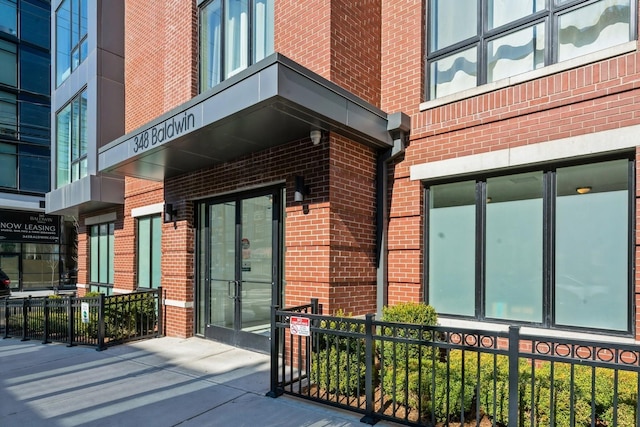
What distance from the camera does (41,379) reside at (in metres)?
5.60

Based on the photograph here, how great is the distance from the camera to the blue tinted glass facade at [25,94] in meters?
23.7

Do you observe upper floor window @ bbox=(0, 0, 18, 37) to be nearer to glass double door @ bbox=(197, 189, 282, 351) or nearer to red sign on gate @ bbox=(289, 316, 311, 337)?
glass double door @ bbox=(197, 189, 282, 351)

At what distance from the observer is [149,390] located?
5.01 meters

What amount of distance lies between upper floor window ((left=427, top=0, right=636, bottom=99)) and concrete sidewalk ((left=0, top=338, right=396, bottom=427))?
15.1 feet

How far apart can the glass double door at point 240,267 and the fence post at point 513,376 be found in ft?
12.0

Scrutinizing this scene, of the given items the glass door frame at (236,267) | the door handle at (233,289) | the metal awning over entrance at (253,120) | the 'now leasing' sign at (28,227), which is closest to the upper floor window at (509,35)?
the metal awning over entrance at (253,120)

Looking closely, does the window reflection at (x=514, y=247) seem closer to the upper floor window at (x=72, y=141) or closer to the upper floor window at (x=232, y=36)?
the upper floor window at (x=232, y=36)

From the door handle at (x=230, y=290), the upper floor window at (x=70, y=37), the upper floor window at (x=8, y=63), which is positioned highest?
the upper floor window at (x=8, y=63)

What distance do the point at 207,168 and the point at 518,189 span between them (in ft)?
17.1

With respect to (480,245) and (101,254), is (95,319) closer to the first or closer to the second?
(101,254)

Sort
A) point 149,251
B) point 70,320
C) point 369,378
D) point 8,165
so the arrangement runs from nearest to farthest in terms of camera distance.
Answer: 1. point 369,378
2. point 70,320
3. point 149,251
4. point 8,165

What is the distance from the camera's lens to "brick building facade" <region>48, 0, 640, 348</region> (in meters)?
4.41

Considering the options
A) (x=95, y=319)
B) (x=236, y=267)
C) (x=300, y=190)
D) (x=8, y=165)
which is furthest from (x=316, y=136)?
(x=8, y=165)

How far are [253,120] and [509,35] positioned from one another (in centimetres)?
353
